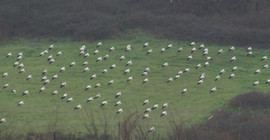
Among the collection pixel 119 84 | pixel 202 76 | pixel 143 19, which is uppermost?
pixel 202 76

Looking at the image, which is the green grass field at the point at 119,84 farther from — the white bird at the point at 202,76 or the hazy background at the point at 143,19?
the hazy background at the point at 143,19

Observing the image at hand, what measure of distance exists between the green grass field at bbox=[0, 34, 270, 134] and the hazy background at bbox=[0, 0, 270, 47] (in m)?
1.39

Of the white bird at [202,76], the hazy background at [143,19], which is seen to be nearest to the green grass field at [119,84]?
the white bird at [202,76]

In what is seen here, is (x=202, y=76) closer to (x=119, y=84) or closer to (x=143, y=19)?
(x=119, y=84)

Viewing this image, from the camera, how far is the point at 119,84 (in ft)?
131

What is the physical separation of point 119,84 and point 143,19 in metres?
11.9

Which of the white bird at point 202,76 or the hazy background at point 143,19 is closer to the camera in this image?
the white bird at point 202,76

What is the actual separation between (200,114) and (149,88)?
5060mm

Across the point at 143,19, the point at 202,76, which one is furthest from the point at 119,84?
the point at 143,19

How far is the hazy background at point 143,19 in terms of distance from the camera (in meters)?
→ 48.3

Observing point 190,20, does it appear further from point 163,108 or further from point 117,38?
point 163,108

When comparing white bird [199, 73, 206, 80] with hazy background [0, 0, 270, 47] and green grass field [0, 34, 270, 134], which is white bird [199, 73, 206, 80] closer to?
green grass field [0, 34, 270, 134]

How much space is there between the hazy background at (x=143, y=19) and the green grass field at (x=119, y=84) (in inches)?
54.8

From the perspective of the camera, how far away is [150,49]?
46.2 metres
